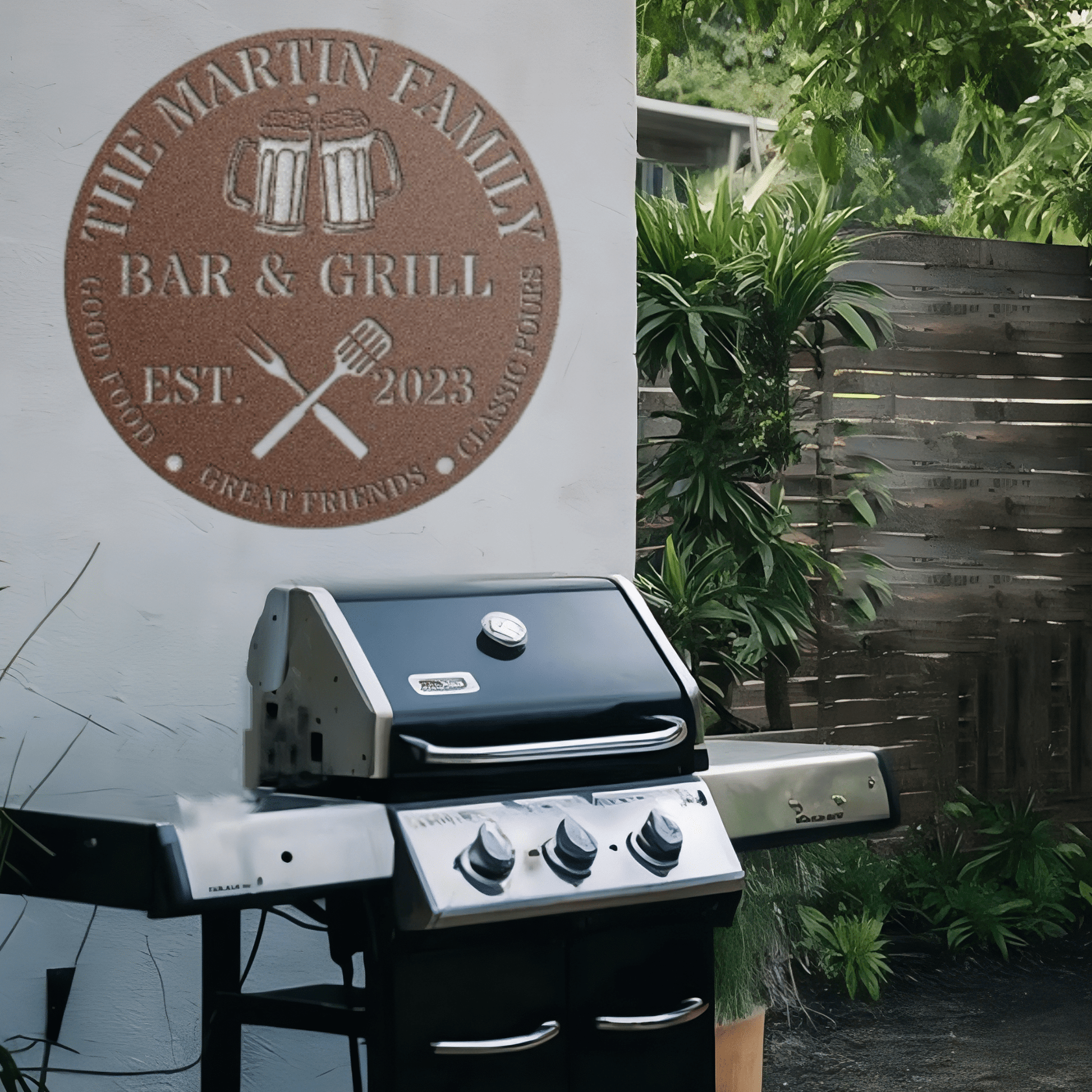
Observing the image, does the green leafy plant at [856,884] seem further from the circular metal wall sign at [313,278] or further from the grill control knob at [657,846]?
the grill control knob at [657,846]

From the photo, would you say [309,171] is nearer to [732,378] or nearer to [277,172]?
[277,172]

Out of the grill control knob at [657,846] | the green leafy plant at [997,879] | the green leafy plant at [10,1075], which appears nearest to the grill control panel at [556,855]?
the grill control knob at [657,846]

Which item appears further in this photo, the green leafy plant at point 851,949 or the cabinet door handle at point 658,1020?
the green leafy plant at point 851,949

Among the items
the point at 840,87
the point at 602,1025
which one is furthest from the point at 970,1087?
the point at 840,87

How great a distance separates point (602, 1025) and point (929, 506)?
9.09 ft

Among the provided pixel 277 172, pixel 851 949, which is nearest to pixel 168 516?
pixel 277 172

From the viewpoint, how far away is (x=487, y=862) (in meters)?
1.71

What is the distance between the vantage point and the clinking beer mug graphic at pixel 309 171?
2492mm

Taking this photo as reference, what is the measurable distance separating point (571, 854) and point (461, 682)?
26cm

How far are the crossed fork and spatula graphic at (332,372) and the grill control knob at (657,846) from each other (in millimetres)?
1015

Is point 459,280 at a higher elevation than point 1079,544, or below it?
higher

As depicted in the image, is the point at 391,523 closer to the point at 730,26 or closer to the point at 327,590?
the point at 327,590

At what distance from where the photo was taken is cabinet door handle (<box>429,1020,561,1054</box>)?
173 cm

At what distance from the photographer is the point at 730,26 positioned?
8.82m
